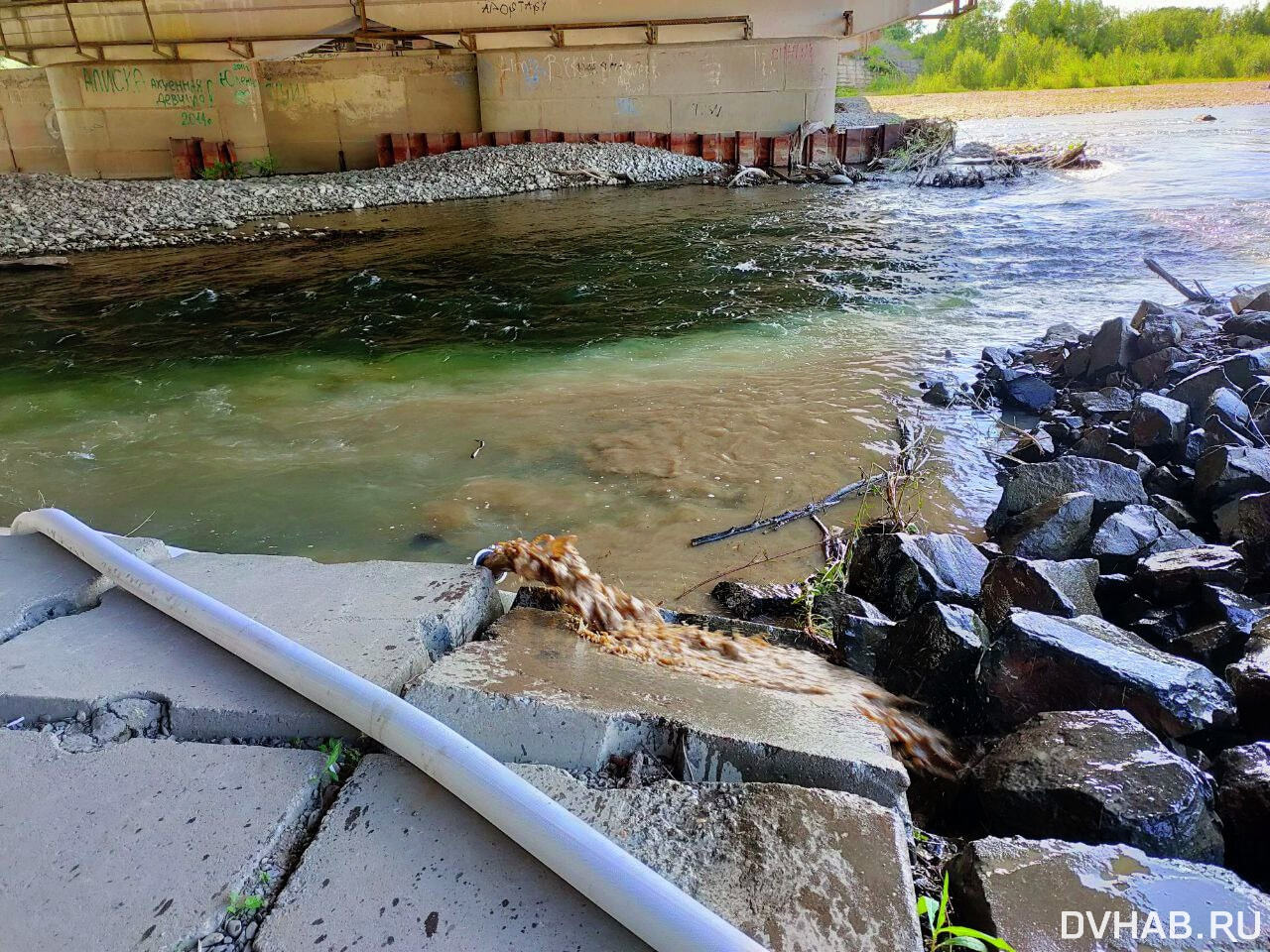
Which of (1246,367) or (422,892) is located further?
(1246,367)

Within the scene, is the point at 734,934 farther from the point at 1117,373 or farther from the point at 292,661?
the point at 1117,373

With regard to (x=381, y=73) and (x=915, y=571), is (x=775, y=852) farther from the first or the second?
(x=381, y=73)

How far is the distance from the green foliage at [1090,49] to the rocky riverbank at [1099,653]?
6383cm

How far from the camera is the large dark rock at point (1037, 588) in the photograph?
117 inches

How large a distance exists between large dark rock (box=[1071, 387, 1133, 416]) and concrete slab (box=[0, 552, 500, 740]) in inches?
201

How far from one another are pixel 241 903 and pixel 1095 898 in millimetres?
1731

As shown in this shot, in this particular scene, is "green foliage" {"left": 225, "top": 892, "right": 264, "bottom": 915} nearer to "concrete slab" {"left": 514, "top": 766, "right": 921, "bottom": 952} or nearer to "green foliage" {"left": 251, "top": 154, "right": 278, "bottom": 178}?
"concrete slab" {"left": 514, "top": 766, "right": 921, "bottom": 952}

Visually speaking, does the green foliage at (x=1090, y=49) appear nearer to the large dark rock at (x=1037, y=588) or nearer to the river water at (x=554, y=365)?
the river water at (x=554, y=365)

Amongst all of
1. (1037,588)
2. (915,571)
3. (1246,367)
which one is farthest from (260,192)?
(1037,588)

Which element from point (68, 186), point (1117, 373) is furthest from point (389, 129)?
point (1117, 373)

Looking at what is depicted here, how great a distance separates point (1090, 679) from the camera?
2389mm

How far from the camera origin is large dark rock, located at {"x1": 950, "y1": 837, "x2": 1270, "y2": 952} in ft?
5.10

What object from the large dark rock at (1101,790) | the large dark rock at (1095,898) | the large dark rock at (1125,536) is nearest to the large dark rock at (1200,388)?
the large dark rock at (1125,536)

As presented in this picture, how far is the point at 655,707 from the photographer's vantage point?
6.66 feet
